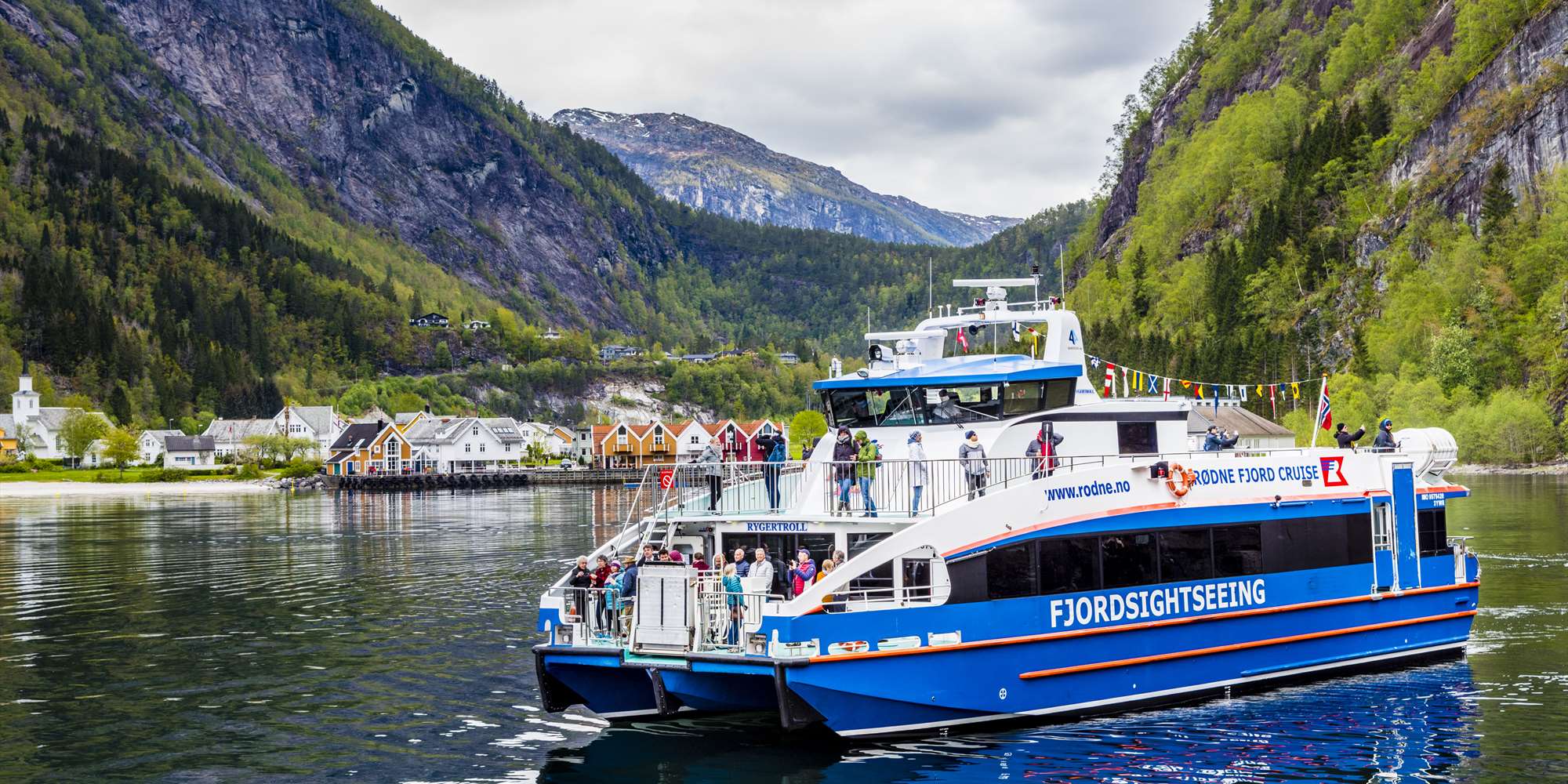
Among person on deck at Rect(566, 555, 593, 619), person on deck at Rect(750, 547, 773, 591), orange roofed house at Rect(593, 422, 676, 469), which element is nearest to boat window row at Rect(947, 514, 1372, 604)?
person on deck at Rect(750, 547, 773, 591)

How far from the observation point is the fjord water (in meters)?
18.5

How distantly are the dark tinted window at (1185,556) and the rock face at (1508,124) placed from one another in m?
99.5

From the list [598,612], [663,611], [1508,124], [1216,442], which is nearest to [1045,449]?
[1216,442]

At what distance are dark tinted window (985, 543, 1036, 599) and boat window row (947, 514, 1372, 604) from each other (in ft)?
0.04

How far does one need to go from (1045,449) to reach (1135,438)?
220 centimetres

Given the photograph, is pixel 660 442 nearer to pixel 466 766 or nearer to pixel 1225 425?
pixel 1225 425

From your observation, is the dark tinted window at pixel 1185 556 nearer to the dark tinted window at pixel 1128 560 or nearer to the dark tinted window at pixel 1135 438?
the dark tinted window at pixel 1128 560

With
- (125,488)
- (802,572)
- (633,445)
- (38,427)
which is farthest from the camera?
(633,445)

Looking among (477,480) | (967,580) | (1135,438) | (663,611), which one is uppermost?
(1135,438)

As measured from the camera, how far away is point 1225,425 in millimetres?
76250

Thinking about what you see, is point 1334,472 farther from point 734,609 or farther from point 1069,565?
point 734,609

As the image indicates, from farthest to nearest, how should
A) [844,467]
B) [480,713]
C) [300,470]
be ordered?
[300,470]
[480,713]
[844,467]

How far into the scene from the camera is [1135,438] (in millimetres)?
22828

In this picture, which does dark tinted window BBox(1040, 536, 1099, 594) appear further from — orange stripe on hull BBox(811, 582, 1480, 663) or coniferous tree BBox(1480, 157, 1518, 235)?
coniferous tree BBox(1480, 157, 1518, 235)
